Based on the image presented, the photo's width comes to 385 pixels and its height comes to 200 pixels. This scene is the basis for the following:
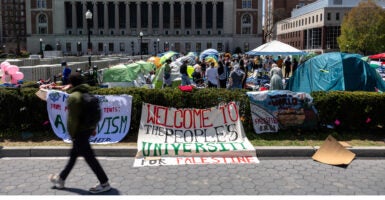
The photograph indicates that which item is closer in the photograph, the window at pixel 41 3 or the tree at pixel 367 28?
the tree at pixel 367 28

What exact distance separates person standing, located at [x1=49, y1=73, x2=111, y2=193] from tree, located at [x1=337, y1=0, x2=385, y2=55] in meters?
73.5

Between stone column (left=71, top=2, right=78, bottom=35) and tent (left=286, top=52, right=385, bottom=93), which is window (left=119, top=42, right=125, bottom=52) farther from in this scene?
tent (left=286, top=52, right=385, bottom=93)

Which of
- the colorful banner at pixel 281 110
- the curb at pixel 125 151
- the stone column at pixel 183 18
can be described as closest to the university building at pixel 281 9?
the stone column at pixel 183 18

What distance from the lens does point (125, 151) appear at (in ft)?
28.5

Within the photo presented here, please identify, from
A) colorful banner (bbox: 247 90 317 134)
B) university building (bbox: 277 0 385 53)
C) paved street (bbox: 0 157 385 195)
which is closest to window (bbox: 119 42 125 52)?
university building (bbox: 277 0 385 53)

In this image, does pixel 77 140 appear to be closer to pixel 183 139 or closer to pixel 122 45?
pixel 183 139

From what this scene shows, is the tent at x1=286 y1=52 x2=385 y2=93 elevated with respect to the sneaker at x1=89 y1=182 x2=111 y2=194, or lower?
elevated

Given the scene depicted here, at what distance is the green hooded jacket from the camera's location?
608 centimetres

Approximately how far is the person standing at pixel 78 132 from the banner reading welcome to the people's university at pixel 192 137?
1764 mm

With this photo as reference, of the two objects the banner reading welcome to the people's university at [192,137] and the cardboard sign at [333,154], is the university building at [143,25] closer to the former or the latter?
the banner reading welcome to the people's university at [192,137]

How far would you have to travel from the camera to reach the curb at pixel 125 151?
862 centimetres

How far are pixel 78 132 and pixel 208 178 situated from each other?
7.71 feet

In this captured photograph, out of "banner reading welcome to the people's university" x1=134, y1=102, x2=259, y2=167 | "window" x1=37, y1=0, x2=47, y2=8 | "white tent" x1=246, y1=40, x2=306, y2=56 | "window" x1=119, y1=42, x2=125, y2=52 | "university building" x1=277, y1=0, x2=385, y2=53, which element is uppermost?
"window" x1=37, y1=0, x2=47, y2=8

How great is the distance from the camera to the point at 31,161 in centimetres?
826
